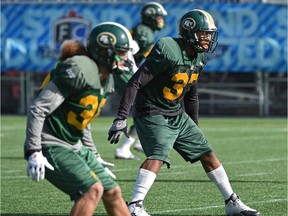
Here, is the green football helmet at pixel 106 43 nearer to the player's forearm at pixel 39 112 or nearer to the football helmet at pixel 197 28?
the player's forearm at pixel 39 112

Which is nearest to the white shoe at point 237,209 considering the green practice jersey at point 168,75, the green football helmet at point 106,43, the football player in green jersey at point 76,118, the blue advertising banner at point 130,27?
the green practice jersey at point 168,75

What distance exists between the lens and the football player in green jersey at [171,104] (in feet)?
24.1

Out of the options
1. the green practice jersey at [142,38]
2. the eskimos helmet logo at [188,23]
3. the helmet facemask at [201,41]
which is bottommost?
the green practice jersey at [142,38]

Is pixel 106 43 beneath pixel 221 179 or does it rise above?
above

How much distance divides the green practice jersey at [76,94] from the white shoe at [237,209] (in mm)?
1966

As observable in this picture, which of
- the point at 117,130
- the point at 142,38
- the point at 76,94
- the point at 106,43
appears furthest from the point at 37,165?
the point at 142,38

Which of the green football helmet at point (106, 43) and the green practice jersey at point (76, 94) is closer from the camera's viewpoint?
the green practice jersey at point (76, 94)

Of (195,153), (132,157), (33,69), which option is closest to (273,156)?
(132,157)

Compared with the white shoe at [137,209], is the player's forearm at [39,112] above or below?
above

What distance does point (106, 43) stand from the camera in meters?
5.97

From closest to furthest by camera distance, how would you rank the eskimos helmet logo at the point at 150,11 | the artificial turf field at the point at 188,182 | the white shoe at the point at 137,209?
the white shoe at the point at 137,209, the artificial turf field at the point at 188,182, the eskimos helmet logo at the point at 150,11

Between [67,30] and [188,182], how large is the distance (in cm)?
1228

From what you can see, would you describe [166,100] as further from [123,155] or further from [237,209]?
[123,155]

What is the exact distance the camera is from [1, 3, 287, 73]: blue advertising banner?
20656mm
